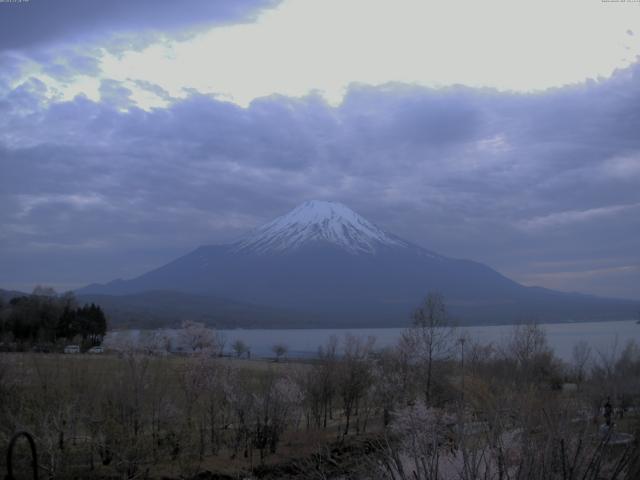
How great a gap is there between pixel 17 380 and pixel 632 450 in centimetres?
2767

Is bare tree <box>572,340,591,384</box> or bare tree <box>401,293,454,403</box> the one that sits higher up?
bare tree <box>401,293,454,403</box>

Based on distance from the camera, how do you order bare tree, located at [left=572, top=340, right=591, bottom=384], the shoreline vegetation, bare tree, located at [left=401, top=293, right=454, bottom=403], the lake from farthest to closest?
the lake < bare tree, located at [left=572, top=340, right=591, bottom=384] < bare tree, located at [left=401, top=293, right=454, bottom=403] < the shoreline vegetation

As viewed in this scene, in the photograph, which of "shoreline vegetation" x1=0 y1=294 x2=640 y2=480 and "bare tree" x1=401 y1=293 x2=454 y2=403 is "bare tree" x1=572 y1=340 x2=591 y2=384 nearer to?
"shoreline vegetation" x1=0 y1=294 x2=640 y2=480

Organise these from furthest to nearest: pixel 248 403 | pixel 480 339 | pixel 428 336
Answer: pixel 480 339
pixel 428 336
pixel 248 403

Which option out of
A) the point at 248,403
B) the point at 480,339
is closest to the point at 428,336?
the point at 248,403

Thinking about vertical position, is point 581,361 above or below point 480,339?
below

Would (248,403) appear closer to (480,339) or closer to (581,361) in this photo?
(581,361)

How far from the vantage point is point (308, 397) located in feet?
130

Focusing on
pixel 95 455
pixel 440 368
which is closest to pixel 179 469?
pixel 95 455

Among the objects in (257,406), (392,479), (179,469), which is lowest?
(179,469)

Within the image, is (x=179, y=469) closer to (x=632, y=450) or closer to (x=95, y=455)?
(x=95, y=455)

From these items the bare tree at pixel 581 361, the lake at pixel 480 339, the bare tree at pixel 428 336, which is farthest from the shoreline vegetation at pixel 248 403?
the lake at pixel 480 339

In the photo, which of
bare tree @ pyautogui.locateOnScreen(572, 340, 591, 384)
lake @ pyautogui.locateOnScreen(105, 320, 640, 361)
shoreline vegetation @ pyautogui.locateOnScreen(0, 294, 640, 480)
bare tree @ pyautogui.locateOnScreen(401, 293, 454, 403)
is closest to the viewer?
shoreline vegetation @ pyautogui.locateOnScreen(0, 294, 640, 480)

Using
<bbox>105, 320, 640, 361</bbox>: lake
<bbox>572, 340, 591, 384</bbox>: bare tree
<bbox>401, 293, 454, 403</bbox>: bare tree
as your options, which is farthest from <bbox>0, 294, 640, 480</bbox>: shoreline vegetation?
<bbox>105, 320, 640, 361</bbox>: lake
